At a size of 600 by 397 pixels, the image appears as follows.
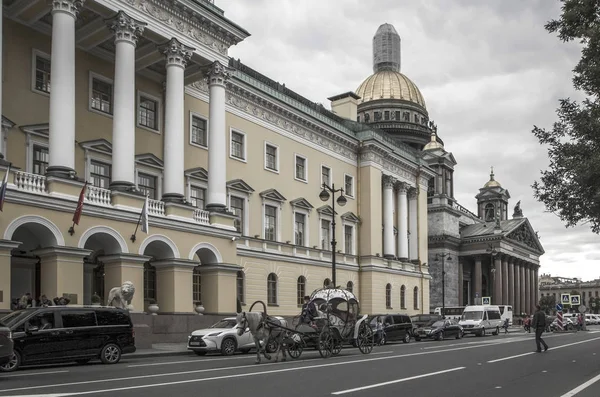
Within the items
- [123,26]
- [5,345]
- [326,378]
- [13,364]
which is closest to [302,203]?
[123,26]

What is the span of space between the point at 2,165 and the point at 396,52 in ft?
274

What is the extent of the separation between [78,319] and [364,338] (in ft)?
29.9

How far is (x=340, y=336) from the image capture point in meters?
21.8

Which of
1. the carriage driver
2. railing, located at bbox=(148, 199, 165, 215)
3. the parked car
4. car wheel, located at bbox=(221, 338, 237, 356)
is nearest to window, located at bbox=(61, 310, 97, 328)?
the parked car

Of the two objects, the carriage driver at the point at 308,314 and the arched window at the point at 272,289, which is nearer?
the carriage driver at the point at 308,314

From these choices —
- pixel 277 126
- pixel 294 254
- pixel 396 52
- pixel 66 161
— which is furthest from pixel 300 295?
pixel 396 52

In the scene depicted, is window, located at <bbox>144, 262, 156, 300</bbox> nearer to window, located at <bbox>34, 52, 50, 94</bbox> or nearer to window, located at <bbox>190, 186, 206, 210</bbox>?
window, located at <bbox>190, 186, 206, 210</bbox>

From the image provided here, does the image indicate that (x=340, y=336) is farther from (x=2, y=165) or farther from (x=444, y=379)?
(x=2, y=165)

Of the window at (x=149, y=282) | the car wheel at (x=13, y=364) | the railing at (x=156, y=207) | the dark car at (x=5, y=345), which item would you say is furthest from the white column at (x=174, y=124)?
the dark car at (x=5, y=345)

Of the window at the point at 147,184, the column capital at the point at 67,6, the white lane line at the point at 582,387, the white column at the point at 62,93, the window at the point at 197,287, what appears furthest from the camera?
the window at the point at 197,287

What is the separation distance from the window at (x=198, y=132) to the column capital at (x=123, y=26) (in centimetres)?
822

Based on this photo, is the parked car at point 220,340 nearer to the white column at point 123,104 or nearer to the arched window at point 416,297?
the white column at point 123,104

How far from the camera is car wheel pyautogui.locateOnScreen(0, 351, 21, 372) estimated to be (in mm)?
16875

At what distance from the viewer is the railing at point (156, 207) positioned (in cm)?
2912
